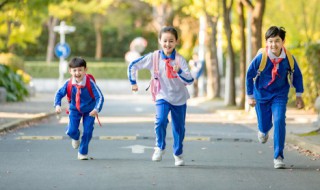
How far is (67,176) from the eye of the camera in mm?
11422

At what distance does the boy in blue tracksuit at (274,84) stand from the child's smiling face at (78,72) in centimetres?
221

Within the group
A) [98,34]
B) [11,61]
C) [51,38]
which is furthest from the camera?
[98,34]

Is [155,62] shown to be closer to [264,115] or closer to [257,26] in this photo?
[264,115]

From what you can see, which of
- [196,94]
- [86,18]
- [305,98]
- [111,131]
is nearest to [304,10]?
[196,94]

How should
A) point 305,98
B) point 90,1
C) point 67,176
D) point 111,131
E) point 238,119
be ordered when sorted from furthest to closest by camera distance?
point 90,1
point 305,98
point 238,119
point 111,131
point 67,176

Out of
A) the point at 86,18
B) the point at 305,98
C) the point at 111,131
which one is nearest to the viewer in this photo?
the point at 111,131

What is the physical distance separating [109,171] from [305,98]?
57.4 ft

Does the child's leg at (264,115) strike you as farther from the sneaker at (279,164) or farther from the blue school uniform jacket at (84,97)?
the blue school uniform jacket at (84,97)

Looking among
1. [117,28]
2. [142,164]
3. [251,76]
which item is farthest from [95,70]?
[251,76]

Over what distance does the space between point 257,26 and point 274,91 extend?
17325 millimetres

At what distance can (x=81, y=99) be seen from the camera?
44.9ft

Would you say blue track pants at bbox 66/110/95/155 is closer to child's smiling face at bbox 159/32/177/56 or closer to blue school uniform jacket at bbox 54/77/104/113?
blue school uniform jacket at bbox 54/77/104/113

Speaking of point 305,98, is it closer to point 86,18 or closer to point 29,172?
point 29,172

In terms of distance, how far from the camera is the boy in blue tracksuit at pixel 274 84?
41.5 ft
